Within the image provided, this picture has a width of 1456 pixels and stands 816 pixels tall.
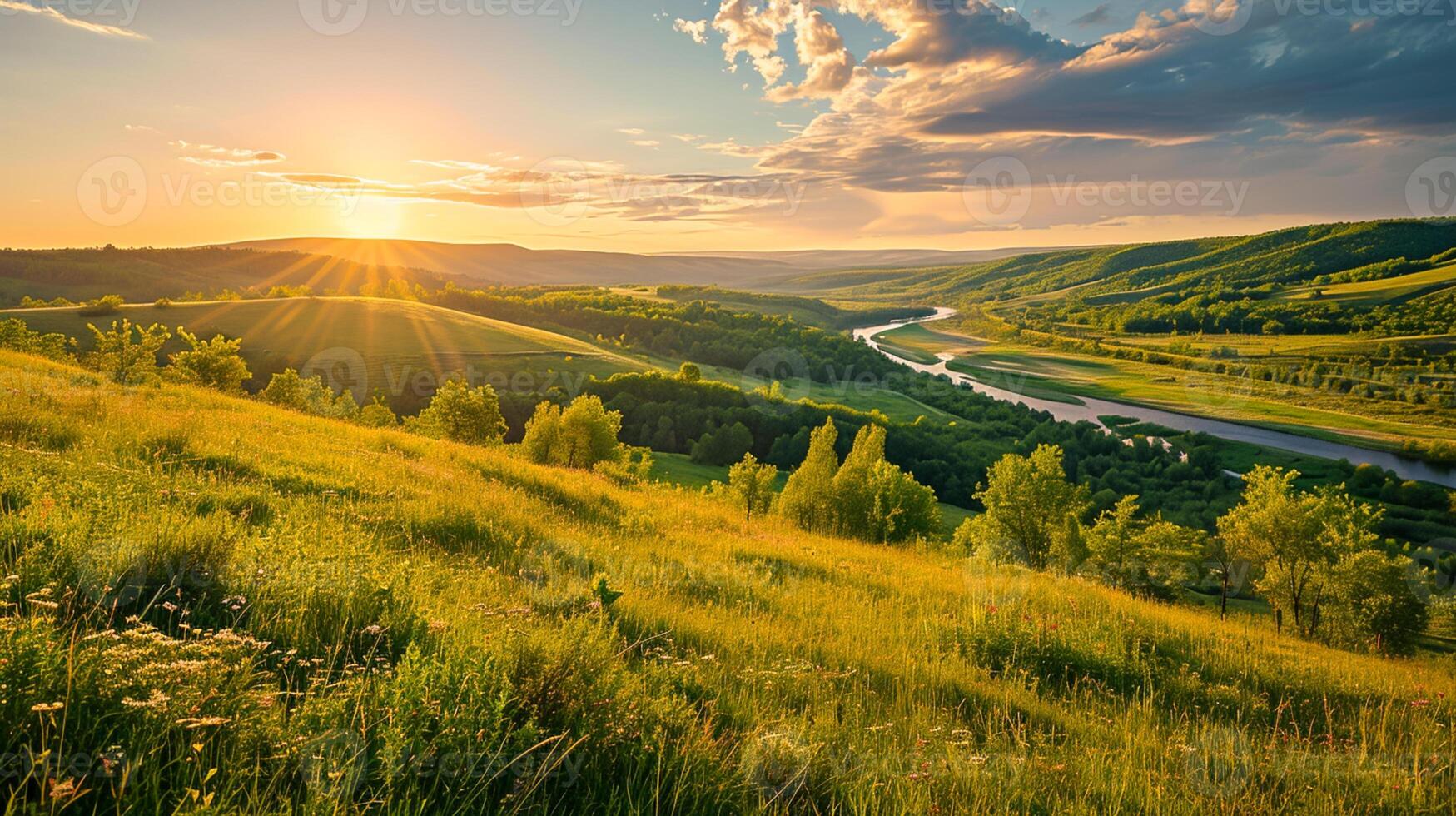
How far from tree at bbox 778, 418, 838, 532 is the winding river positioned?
114 meters

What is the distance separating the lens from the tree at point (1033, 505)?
41125 mm

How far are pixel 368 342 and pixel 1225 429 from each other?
6351 inches

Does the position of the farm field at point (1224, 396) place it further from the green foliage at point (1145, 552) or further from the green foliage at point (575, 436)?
the green foliage at point (575, 436)

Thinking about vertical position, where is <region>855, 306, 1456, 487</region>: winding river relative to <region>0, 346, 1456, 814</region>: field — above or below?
below

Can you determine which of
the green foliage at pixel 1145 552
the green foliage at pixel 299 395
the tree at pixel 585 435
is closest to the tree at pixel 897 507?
the green foliage at pixel 1145 552

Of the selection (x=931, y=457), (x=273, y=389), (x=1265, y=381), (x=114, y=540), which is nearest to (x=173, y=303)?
(x=273, y=389)

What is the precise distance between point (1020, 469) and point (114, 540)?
4360 centimetres

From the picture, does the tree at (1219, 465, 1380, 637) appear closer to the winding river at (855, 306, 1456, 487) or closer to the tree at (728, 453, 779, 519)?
the tree at (728, 453, 779, 519)

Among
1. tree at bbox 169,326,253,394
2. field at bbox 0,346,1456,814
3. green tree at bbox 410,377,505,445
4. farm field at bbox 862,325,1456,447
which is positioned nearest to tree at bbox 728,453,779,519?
green tree at bbox 410,377,505,445

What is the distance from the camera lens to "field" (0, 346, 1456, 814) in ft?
10.4

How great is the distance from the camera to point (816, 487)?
3584 centimetres

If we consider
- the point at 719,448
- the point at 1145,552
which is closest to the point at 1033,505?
the point at 1145,552

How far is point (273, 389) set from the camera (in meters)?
50.8

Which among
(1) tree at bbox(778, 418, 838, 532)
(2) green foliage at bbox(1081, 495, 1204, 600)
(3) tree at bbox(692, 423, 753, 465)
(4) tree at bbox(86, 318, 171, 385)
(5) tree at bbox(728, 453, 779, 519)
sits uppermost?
(4) tree at bbox(86, 318, 171, 385)
